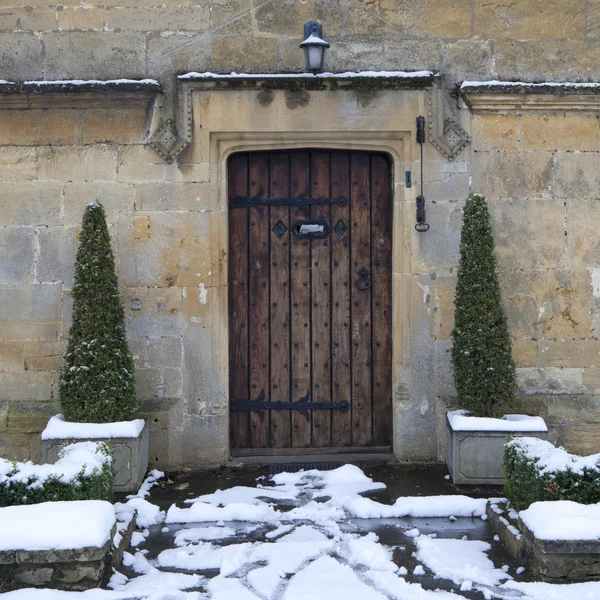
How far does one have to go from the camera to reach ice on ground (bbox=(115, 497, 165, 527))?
541 cm

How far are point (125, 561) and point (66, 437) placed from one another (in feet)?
4.58

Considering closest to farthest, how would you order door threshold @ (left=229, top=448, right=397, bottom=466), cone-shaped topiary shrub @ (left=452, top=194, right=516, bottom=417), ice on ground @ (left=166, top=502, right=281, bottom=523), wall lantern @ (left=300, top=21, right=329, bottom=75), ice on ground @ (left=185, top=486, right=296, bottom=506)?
1. ice on ground @ (left=166, top=502, right=281, bottom=523)
2. ice on ground @ (left=185, top=486, right=296, bottom=506)
3. cone-shaped topiary shrub @ (left=452, top=194, right=516, bottom=417)
4. wall lantern @ (left=300, top=21, right=329, bottom=75)
5. door threshold @ (left=229, top=448, right=397, bottom=466)

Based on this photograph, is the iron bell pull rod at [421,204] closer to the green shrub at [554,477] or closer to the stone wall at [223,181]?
the stone wall at [223,181]

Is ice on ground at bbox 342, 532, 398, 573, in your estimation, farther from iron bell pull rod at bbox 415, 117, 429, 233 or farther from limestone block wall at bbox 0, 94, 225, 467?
iron bell pull rod at bbox 415, 117, 429, 233

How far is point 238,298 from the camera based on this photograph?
6961 mm

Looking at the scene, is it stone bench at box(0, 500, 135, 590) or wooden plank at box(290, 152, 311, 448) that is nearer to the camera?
stone bench at box(0, 500, 135, 590)

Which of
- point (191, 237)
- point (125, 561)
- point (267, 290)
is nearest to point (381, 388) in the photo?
point (267, 290)

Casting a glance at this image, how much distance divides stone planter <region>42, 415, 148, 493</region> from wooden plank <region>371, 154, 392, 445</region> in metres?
1.98

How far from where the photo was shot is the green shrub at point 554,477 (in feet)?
15.1

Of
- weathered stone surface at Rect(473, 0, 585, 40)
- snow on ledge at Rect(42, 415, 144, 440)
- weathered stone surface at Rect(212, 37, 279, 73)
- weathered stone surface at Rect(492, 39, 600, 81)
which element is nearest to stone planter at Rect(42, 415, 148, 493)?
snow on ledge at Rect(42, 415, 144, 440)

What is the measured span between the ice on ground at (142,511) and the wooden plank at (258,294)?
56.9 inches

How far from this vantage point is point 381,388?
7.04 metres

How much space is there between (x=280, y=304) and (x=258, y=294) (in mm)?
191

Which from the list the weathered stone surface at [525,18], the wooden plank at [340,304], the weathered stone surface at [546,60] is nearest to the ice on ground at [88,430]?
the wooden plank at [340,304]
